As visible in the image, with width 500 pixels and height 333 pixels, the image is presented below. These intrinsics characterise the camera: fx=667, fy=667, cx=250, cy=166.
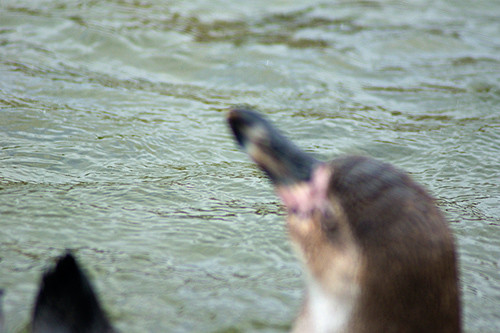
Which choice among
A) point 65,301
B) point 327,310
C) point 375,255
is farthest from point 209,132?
point 375,255

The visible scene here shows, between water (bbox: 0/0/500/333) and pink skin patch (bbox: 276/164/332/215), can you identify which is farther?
water (bbox: 0/0/500/333)

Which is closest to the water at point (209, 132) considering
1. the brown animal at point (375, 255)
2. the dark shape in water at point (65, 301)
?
the dark shape in water at point (65, 301)

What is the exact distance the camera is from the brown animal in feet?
7.62

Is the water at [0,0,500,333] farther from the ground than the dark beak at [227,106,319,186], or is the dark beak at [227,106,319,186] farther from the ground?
the dark beak at [227,106,319,186]

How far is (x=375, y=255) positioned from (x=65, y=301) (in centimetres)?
123

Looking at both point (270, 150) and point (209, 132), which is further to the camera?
point (209, 132)

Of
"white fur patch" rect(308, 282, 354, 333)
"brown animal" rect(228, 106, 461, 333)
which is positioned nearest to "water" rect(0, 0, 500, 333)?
"white fur patch" rect(308, 282, 354, 333)

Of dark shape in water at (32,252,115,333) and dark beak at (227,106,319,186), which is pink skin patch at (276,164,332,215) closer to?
dark beak at (227,106,319,186)

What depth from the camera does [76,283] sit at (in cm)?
263

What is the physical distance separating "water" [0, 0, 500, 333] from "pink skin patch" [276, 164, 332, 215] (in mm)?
760

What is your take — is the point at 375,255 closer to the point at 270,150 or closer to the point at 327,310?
the point at 327,310

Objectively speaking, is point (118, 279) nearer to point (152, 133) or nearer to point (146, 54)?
point (152, 133)

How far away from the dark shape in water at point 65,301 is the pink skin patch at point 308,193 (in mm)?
903

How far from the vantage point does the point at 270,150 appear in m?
2.94
